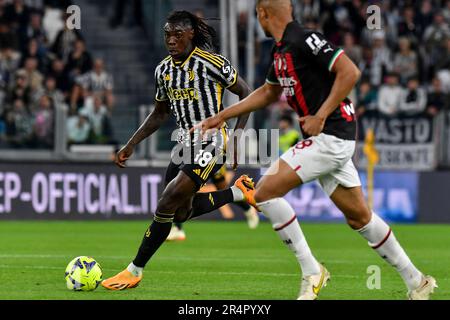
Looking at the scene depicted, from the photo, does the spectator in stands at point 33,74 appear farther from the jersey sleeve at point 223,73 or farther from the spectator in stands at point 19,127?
the jersey sleeve at point 223,73

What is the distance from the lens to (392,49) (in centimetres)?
2227

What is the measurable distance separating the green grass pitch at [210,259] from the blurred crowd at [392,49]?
8.39 ft

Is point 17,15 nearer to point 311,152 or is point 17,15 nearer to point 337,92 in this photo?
A: point 311,152

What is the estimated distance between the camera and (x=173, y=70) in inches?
414

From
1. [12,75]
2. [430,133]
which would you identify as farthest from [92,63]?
[430,133]

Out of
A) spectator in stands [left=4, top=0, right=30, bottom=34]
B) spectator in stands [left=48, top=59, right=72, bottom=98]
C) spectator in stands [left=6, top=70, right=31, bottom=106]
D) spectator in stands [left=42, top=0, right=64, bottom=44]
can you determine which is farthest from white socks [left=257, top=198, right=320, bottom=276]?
spectator in stands [left=42, top=0, right=64, bottom=44]

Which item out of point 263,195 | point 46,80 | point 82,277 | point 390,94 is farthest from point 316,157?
point 46,80

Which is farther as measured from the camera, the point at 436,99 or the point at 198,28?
the point at 436,99

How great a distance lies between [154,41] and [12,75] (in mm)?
3468

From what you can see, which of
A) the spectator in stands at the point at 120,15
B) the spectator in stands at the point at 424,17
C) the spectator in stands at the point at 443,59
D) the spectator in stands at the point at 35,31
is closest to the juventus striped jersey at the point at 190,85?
the spectator in stands at the point at 35,31

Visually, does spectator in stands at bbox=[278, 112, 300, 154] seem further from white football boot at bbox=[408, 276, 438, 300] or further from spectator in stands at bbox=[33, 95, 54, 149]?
white football boot at bbox=[408, 276, 438, 300]

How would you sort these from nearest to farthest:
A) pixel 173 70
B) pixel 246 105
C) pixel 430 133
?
pixel 246 105 < pixel 173 70 < pixel 430 133

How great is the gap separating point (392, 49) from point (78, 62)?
6110mm
